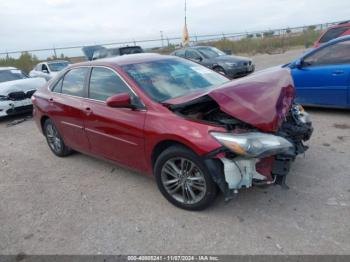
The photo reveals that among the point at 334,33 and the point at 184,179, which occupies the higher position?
the point at 334,33

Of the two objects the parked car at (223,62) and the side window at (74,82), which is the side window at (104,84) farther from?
the parked car at (223,62)

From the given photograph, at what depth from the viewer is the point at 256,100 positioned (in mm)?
3197

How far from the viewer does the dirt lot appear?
290 centimetres

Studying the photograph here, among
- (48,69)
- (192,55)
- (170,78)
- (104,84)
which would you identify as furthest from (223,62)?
(104,84)

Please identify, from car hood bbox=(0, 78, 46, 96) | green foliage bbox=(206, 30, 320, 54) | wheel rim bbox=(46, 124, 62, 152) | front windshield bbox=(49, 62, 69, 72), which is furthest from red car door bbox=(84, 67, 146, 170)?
green foliage bbox=(206, 30, 320, 54)

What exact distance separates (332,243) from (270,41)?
1218 inches

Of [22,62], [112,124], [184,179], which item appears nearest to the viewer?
[184,179]

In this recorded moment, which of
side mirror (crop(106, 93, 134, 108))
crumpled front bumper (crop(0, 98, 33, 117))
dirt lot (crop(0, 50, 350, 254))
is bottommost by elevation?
dirt lot (crop(0, 50, 350, 254))

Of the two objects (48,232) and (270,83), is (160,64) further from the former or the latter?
(48,232)

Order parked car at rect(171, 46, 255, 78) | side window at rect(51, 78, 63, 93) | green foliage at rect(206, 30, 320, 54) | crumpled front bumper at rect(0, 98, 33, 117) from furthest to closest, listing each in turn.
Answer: green foliage at rect(206, 30, 320, 54) → parked car at rect(171, 46, 255, 78) → crumpled front bumper at rect(0, 98, 33, 117) → side window at rect(51, 78, 63, 93)

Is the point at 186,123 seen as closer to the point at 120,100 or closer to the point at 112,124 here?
the point at 120,100

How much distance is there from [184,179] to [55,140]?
3.01 m

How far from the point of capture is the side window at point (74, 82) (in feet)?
14.9

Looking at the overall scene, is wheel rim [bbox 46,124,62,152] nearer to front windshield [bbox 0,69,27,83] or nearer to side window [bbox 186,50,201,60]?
front windshield [bbox 0,69,27,83]
